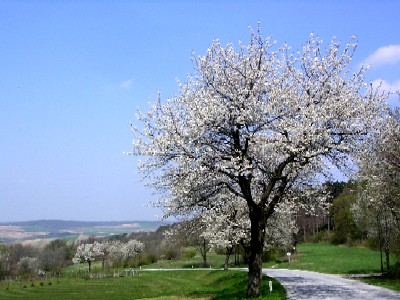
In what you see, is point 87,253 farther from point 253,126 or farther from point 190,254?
point 253,126

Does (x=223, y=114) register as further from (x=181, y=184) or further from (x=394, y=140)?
(x=394, y=140)

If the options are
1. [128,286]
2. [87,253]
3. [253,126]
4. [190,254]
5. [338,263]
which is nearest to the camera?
[253,126]

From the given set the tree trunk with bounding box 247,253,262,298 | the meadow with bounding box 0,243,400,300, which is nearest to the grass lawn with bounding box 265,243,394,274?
the meadow with bounding box 0,243,400,300

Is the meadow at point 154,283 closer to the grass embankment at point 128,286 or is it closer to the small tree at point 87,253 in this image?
the grass embankment at point 128,286

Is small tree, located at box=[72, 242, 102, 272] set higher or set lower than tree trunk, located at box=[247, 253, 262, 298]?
lower

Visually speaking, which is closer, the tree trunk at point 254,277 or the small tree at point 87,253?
the tree trunk at point 254,277

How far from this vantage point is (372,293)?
2103 cm

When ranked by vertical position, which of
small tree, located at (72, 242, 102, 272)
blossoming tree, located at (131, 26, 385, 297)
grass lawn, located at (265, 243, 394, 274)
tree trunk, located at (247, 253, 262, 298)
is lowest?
small tree, located at (72, 242, 102, 272)

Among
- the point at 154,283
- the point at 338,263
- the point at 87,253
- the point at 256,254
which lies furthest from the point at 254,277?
the point at 87,253

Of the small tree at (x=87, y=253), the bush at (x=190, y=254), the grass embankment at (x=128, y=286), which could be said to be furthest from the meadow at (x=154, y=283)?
the small tree at (x=87, y=253)

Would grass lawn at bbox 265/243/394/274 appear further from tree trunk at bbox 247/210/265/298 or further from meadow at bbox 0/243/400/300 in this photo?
tree trunk at bbox 247/210/265/298

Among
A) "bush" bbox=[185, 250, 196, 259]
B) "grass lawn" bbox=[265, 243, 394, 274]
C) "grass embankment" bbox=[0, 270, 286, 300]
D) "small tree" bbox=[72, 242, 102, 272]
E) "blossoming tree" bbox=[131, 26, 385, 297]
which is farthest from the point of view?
"small tree" bbox=[72, 242, 102, 272]

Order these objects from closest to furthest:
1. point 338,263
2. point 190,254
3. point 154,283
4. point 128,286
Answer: point 338,263 → point 128,286 → point 154,283 → point 190,254

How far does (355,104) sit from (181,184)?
8.51 m
